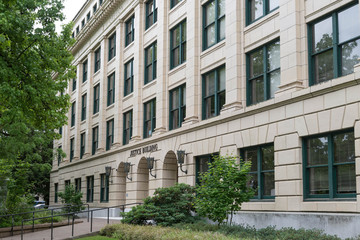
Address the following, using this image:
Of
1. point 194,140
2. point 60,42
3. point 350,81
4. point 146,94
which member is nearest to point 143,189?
point 146,94

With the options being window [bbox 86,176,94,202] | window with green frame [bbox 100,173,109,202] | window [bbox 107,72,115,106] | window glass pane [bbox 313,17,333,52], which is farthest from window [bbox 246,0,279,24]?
window [bbox 86,176,94,202]

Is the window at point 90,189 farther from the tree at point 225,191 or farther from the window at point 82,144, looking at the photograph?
the tree at point 225,191

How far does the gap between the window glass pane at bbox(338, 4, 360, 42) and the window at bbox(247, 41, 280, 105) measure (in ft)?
11.2

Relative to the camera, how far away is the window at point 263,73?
767 inches

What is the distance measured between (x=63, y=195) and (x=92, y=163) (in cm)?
421

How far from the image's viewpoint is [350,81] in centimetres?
1501

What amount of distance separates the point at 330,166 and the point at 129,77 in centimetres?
2191

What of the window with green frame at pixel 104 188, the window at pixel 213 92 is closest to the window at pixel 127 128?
the window with green frame at pixel 104 188

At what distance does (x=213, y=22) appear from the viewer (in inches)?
967

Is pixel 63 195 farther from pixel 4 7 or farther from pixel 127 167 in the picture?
pixel 4 7

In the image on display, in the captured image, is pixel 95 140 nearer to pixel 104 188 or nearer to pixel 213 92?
pixel 104 188

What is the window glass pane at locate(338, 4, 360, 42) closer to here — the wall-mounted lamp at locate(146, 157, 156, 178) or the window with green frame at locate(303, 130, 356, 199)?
the window with green frame at locate(303, 130, 356, 199)

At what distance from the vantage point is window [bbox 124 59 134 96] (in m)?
34.9

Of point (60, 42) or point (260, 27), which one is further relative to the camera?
point (60, 42)
